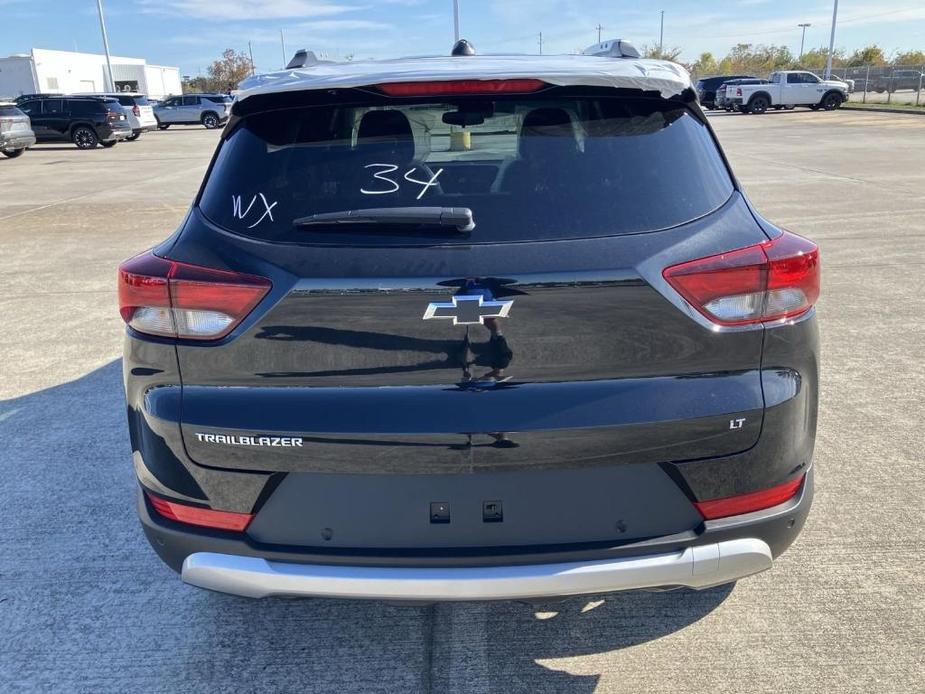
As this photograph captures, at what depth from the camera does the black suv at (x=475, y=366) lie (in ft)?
6.45

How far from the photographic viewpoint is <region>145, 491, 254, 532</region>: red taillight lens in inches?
82.5

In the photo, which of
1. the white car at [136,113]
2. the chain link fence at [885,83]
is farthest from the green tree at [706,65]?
the white car at [136,113]

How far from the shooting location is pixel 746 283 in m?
2.03

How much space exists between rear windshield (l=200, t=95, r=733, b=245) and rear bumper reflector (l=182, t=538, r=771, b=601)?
86 centimetres

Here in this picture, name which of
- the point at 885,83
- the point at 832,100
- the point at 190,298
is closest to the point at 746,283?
the point at 190,298

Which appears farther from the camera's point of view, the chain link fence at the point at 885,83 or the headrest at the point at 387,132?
the chain link fence at the point at 885,83

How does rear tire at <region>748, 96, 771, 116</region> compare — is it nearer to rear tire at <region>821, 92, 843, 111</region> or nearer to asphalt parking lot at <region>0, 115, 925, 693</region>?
rear tire at <region>821, 92, 843, 111</region>

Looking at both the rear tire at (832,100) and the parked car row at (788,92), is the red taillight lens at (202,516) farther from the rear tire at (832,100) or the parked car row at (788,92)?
the rear tire at (832,100)

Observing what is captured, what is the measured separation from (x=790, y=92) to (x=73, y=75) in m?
64.7

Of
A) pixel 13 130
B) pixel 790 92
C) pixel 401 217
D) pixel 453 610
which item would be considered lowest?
pixel 453 610

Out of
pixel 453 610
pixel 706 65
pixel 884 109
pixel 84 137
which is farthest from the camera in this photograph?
pixel 706 65

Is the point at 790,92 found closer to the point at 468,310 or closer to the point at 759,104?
the point at 759,104

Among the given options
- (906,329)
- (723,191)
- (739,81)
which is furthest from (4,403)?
(739,81)

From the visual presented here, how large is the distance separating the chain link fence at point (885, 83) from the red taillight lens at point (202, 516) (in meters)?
51.1
